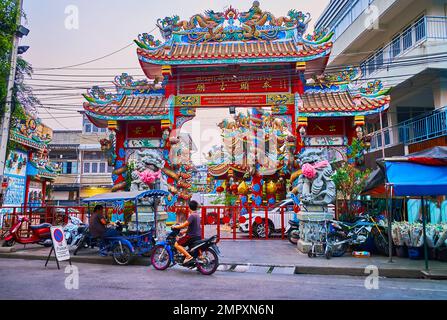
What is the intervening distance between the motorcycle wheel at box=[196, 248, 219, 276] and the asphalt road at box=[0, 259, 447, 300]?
17 cm

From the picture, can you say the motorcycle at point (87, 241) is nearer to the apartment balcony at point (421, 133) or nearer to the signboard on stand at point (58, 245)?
the signboard on stand at point (58, 245)

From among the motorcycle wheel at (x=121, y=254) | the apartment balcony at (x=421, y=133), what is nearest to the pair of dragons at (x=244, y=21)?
the apartment balcony at (x=421, y=133)

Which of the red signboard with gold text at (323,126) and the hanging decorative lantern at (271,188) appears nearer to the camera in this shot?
the red signboard with gold text at (323,126)

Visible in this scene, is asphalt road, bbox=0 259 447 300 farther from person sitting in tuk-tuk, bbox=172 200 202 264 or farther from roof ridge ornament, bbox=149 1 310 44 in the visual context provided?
roof ridge ornament, bbox=149 1 310 44

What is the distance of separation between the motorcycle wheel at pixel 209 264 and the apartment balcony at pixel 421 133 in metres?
11.1

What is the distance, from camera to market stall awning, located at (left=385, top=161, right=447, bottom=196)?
9.20 meters

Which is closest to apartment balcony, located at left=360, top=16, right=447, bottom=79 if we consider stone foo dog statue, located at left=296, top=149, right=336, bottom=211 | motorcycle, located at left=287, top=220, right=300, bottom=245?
stone foo dog statue, located at left=296, top=149, right=336, bottom=211

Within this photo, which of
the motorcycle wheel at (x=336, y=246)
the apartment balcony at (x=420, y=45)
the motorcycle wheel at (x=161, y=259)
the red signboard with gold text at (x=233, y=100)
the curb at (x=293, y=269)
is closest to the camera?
the curb at (x=293, y=269)

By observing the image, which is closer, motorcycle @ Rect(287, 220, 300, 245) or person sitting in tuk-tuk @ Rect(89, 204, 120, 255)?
person sitting in tuk-tuk @ Rect(89, 204, 120, 255)

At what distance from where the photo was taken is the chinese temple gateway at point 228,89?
644 inches

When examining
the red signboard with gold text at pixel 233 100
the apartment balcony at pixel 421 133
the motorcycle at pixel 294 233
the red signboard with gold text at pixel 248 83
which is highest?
the red signboard with gold text at pixel 248 83

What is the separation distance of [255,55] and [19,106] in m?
9.83

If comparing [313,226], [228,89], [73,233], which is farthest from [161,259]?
[228,89]
